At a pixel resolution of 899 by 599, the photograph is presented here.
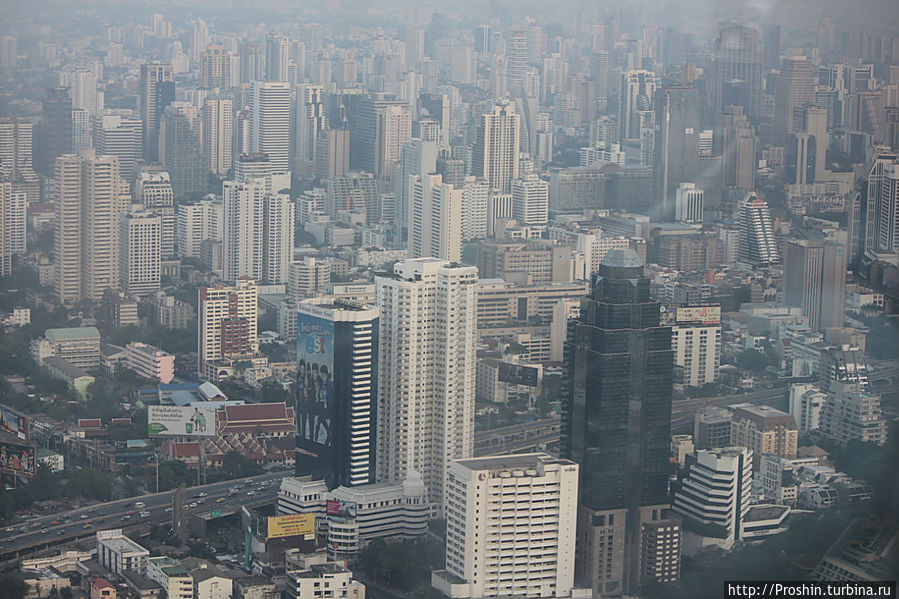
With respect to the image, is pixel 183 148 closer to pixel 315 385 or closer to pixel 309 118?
pixel 309 118

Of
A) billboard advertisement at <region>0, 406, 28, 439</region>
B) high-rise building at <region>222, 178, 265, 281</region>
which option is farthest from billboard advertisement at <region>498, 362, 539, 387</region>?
high-rise building at <region>222, 178, 265, 281</region>

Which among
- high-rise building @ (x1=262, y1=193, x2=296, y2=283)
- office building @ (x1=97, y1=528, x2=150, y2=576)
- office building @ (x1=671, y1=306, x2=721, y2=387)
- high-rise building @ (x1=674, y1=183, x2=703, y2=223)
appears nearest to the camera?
office building @ (x1=97, y1=528, x2=150, y2=576)

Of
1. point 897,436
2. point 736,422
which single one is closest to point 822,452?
point 736,422

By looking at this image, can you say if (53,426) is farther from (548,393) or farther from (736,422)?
(736,422)

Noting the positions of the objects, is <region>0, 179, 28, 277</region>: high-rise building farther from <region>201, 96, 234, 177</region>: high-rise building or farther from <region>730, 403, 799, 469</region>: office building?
<region>730, 403, 799, 469</region>: office building

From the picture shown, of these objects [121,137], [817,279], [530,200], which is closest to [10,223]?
[121,137]
